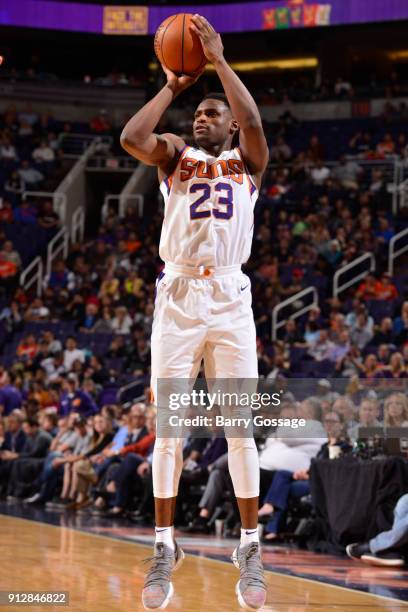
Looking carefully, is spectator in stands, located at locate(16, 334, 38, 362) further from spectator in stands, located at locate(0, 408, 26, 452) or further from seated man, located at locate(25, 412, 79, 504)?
seated man, located at locate(25, 412, 79, 504)

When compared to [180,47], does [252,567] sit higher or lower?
lower

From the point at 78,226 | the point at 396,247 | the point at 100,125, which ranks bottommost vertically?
the point at 396,247

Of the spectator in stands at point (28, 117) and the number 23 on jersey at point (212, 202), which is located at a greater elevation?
the spectator in stands at point (28, 117)

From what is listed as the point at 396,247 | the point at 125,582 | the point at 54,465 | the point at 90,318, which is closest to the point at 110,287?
the point at 90,318

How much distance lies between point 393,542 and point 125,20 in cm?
1977

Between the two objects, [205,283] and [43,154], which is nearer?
[205,283]

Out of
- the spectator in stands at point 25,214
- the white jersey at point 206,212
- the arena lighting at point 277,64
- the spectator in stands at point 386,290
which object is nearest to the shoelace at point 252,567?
the white jersey at point 206,212

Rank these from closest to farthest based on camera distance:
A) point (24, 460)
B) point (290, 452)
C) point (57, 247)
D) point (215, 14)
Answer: point (290, 452), point (24, 460), point (57, 247), point (215, 14)

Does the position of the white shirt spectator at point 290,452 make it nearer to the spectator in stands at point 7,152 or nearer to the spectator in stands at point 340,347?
the spectator in stands at point 340,347

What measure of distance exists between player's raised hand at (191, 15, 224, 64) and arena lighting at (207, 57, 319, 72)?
23452mm

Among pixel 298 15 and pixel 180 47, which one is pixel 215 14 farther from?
pixel 180 47

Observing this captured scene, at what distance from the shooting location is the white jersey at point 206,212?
5.16m

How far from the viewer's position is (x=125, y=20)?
83.1 feet

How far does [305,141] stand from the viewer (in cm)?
2236
